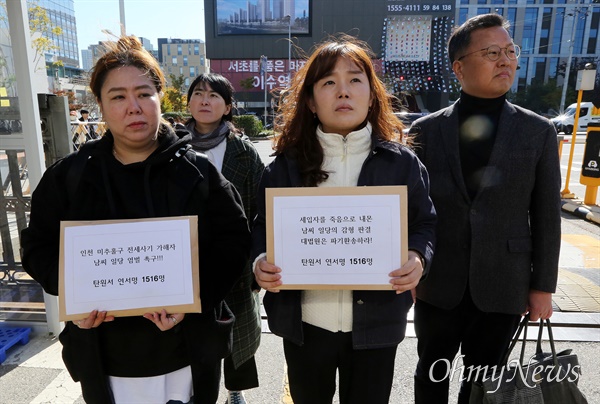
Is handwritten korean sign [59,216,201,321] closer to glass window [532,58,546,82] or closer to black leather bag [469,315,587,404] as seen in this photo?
black leather bag [469,315,587,404]

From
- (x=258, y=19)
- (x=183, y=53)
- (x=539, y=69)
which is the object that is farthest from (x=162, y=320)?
(x=183, y=53)

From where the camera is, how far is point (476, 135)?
194 centimetres

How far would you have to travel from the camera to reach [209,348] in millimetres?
1499

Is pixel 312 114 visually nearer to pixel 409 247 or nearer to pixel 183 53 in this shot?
pixel 409 247

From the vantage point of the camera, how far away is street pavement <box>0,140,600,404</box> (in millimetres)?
2533

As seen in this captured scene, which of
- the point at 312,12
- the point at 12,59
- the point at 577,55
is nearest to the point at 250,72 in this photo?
the point at 312,12

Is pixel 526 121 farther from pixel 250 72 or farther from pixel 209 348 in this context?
pixel 250 72

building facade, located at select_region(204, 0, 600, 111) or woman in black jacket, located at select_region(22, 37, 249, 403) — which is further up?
building facade, located at select_region(204, 0, 600, 111)

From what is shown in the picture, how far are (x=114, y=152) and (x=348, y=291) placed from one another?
1033mm

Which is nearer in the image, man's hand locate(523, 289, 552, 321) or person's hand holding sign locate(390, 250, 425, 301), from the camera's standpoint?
person's hand holding sign locate(390, 250, 425, 301)

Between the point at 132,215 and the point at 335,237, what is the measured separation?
71 cm

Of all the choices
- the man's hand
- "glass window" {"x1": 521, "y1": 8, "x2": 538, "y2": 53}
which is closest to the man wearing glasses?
the man's hand

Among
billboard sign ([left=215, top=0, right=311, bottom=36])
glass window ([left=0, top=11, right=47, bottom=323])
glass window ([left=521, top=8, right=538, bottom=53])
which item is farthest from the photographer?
glass window ([left=521, top=8, right=538, bottom=53])

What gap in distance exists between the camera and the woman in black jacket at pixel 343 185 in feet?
5.06
